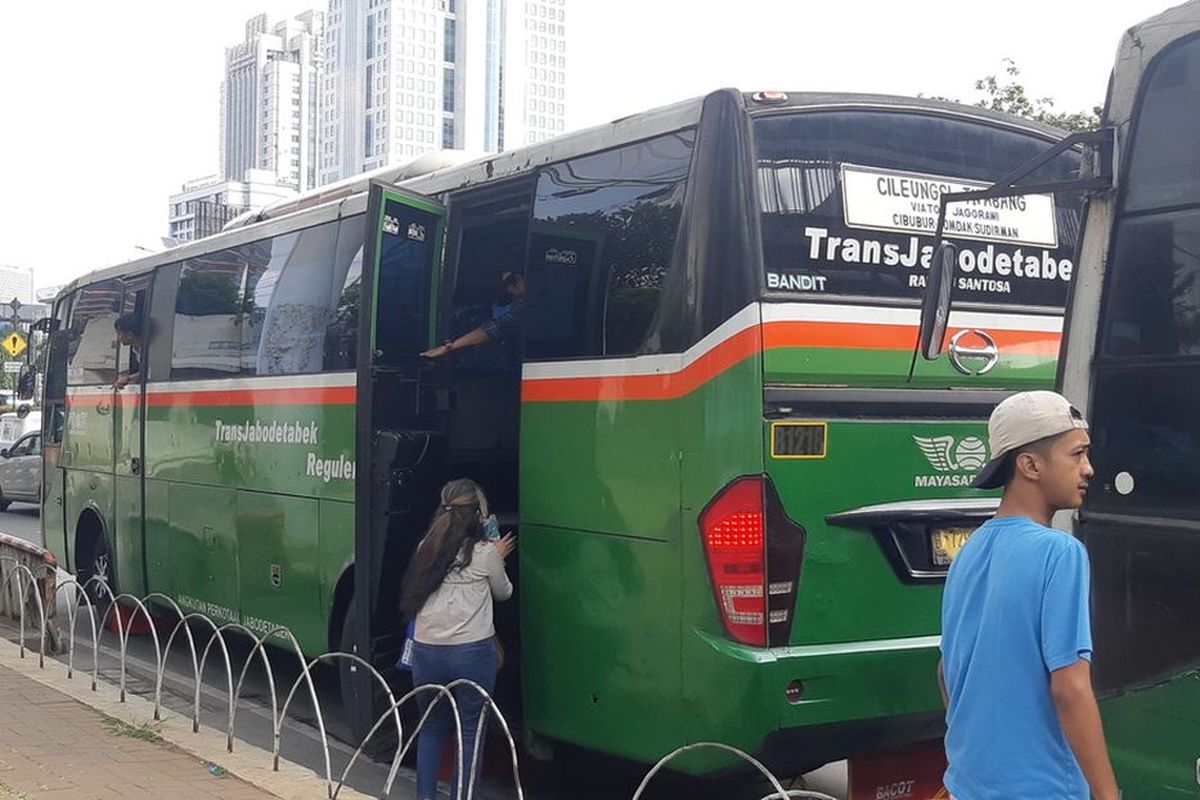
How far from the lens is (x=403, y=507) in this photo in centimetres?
687

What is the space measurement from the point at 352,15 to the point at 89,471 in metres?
137

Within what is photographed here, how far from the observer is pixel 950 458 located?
5789mm

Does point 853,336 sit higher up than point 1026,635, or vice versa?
point 853,336

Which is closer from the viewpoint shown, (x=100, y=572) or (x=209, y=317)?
(x=209, y=317)

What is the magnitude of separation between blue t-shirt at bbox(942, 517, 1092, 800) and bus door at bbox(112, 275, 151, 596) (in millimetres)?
9161

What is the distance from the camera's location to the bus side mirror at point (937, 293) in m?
4.73

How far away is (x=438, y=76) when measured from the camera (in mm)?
138875

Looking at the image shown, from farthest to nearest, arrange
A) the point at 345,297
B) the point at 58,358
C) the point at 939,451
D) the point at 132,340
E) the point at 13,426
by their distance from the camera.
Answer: the point at 13,426 < the point at 58,358 < the point at 132,340 < the point at 345,297 < the point at 939,451

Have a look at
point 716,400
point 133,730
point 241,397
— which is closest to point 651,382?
point 716,400

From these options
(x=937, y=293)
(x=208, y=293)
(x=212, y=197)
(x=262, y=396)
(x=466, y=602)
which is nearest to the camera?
(x=937, y=293)

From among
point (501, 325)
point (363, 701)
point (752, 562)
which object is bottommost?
point (363, 701)

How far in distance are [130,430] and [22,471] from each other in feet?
53.1

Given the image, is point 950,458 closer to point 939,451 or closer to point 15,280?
point 939,451

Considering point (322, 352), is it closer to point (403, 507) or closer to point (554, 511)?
point (403, 507)
